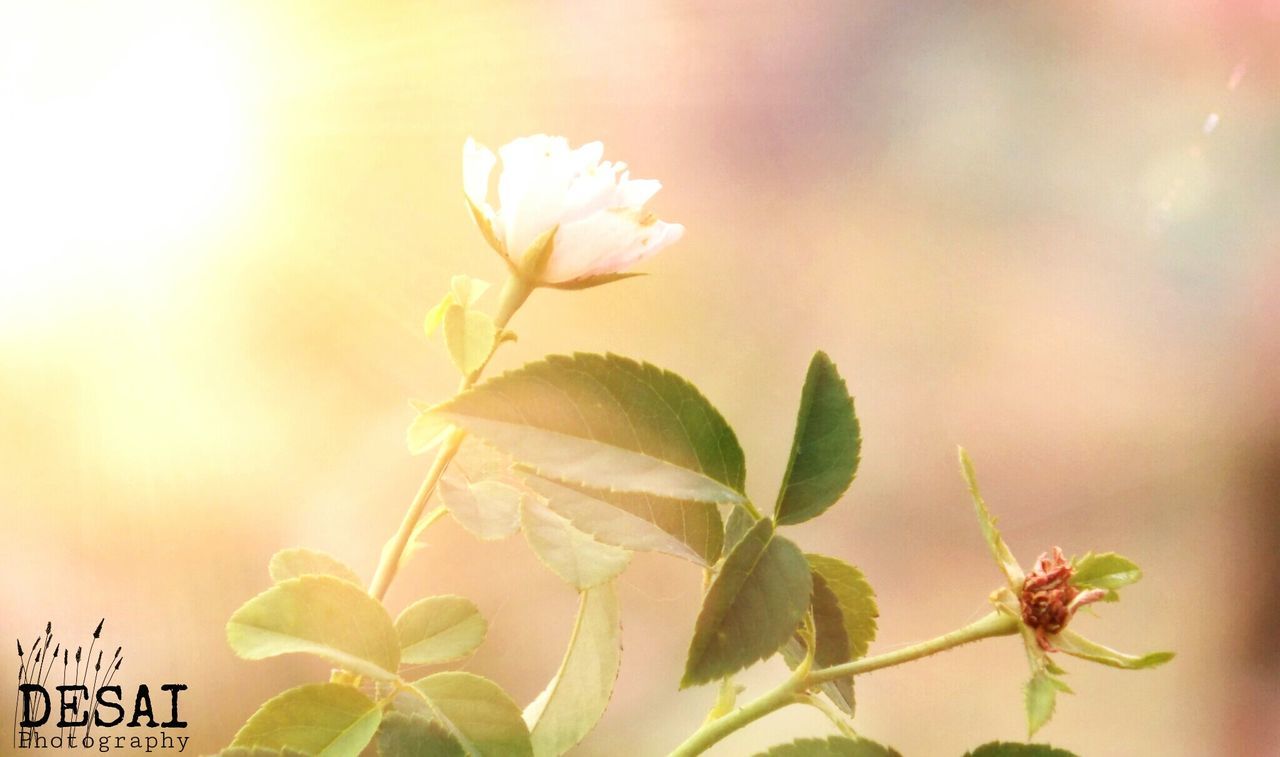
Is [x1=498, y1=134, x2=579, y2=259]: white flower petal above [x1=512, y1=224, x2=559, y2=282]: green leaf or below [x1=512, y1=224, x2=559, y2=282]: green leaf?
above

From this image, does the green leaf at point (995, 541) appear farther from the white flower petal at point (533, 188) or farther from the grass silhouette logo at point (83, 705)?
the grass silhouette logo at point (83, 705)

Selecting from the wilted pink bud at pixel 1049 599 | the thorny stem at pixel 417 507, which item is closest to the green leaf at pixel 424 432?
the thorny stem at pixel 417 507

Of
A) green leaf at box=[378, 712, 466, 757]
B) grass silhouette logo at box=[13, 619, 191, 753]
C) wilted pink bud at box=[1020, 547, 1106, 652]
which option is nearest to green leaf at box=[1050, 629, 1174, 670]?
wilted pink bud at box=[1020, 547, 1106, 652]

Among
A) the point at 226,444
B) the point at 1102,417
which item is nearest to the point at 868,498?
the point at 1102,417

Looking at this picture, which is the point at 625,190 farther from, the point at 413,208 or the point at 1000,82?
the point at 1000,82

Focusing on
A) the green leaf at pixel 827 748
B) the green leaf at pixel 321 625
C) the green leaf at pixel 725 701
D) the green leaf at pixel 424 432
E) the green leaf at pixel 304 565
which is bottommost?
the green leaf at pixel 827 748

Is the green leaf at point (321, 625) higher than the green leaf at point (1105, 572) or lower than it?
higher

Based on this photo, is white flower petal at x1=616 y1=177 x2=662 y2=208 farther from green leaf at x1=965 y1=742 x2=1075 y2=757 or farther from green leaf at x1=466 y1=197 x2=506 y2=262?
green leaf at x1=965 y1=742 x2=1075 y2=757
